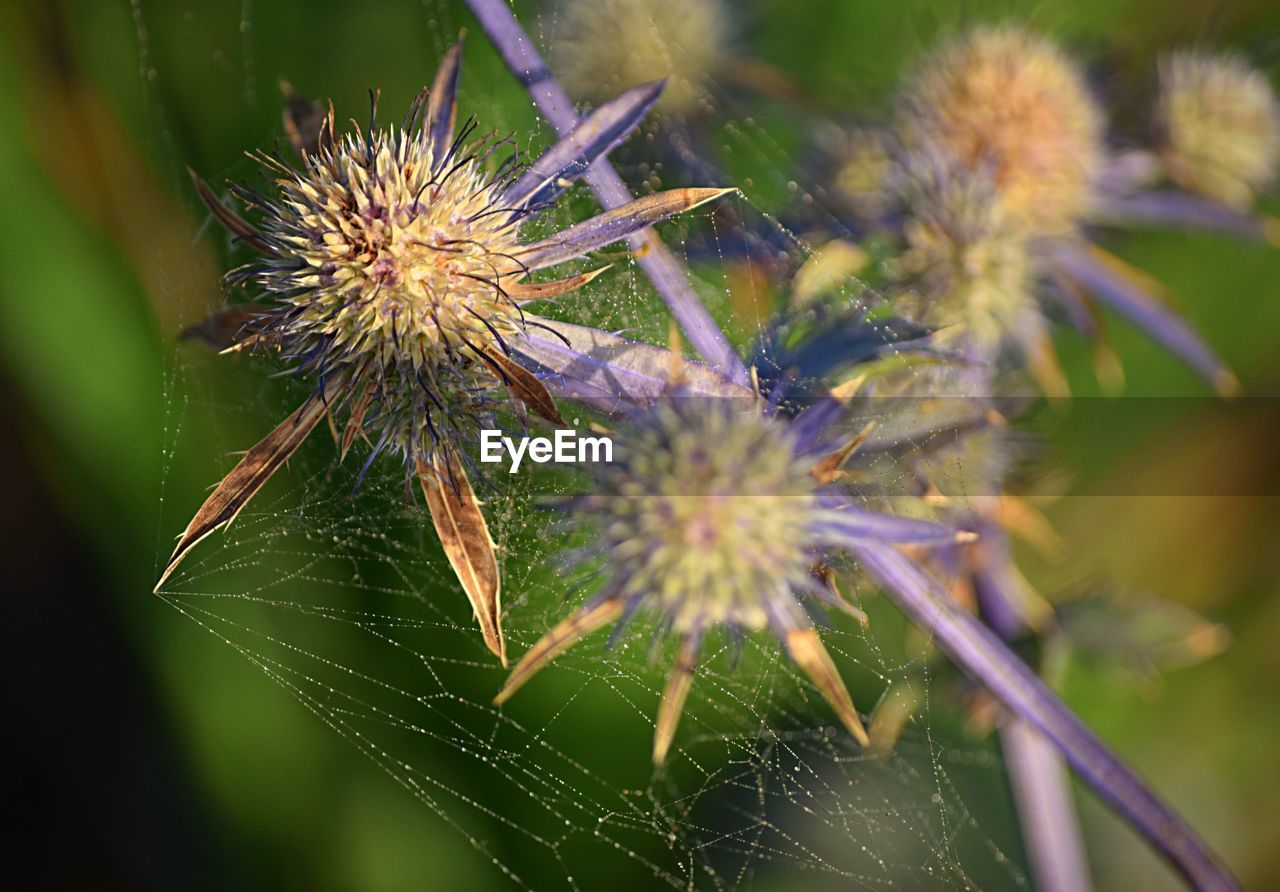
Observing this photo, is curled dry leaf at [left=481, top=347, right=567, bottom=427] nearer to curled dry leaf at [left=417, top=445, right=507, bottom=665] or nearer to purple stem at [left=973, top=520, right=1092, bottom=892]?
curled dry leaf at [left=417, top=445, right=507, bottom=665]

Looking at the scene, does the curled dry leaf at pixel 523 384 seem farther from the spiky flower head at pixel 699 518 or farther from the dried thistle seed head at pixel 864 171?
the dried thistle seed head at pixel 864 171

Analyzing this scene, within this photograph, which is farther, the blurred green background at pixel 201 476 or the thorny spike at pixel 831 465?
the blurred green background at pixel 201 476

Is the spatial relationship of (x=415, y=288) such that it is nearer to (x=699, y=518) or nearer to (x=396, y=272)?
(x=396, y=272)

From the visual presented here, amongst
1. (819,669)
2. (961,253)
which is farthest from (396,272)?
(961,253)

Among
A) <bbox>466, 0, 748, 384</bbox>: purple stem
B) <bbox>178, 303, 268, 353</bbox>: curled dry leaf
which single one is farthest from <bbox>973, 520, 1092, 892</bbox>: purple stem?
<bbox>178, 303, 268, 353</bbox>: curled dry leaf

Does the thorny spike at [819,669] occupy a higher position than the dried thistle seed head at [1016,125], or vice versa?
the dried thistle seed head at [1016,125]

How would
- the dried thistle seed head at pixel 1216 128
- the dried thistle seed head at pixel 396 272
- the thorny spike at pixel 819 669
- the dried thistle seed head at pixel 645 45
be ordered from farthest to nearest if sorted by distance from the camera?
the dried thistle seed head at pixel 1216 128 < the dried thistle seed head at pixel 645 45 < the thorny spike at pixel 819 669 < the dried thistle seed head at pixel 396 272

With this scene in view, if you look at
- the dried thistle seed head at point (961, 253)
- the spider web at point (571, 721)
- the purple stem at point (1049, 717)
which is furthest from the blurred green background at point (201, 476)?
the purple stem at point (1049, 717)
